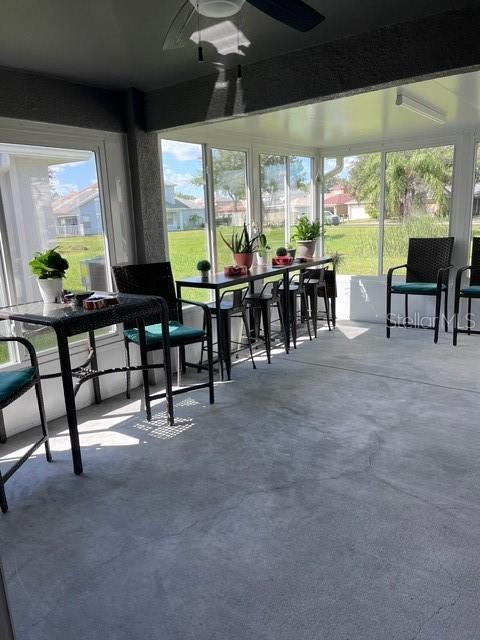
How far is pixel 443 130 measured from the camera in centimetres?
525

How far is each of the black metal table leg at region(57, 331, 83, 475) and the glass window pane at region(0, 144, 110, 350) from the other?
0.86m

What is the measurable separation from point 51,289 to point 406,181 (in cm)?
455

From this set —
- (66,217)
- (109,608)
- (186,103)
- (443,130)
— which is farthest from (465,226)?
(109,608)

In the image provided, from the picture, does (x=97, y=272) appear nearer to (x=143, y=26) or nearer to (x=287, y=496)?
(x=143, y=26)

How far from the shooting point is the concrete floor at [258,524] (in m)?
1.60

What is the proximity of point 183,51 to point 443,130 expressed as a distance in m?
A: 3.67

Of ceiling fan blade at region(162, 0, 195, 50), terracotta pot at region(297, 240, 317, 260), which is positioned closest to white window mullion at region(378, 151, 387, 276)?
terracotta pot at region(297, 240, 317, 260)

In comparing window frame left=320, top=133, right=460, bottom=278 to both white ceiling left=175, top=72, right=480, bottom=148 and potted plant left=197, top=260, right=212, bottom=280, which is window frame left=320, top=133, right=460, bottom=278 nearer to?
white ceiling left=175, top=72, right=480, bottom=148

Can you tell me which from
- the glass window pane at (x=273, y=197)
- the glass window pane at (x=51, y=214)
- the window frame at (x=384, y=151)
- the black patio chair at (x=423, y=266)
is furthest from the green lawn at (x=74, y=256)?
the window frame at (x=384, y=151)

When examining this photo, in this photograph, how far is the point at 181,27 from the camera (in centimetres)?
198

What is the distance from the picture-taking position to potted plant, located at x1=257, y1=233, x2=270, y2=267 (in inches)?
187

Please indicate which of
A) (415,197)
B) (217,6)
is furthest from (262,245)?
(217,6)

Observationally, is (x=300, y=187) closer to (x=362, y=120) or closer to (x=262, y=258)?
(x=262, y=258)

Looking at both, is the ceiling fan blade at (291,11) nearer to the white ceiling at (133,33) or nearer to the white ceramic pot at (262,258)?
the white ceiling at (133,33)
